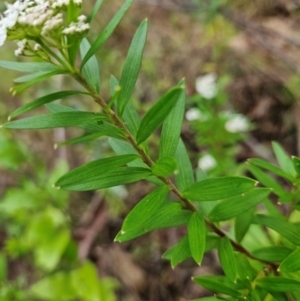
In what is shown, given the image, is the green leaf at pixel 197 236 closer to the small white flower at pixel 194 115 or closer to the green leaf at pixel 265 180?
the green leaf at pixel 265 180

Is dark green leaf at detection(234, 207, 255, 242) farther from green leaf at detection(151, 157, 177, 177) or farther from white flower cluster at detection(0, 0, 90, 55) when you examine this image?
white flower cluster at detection(0, 0, 90, 55)

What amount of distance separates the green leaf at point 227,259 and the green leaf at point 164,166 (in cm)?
24

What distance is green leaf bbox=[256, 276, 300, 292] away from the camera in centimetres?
85

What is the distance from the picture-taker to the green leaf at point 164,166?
0.81 meters

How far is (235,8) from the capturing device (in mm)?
3229

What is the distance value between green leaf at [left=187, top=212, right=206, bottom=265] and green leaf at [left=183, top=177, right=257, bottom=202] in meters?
0.05

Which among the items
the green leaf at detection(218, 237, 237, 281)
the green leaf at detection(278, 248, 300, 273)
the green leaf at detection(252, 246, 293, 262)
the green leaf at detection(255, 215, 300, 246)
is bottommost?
the green leaf at detection(252, 246, 293, 262)

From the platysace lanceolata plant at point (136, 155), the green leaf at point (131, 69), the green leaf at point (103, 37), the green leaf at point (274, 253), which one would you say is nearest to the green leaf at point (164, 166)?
the platysace lanceolata plant at point (136, 155)

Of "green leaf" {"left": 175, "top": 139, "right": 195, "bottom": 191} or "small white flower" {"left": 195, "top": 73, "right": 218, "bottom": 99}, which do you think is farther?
"small white flower" {"left": 195, "top": 73, "right": 218, "bottom": 99}

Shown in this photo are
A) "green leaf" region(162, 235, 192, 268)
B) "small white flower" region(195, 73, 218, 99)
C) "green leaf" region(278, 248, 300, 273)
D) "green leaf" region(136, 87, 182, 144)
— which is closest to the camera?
"green leaf" region(136, 87, 182, 144)

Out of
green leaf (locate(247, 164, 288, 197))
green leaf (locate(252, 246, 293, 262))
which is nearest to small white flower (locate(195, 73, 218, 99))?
green leaf (locate(247, 164, 288, 197))

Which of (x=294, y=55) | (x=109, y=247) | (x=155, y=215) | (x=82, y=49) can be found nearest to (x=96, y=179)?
(x=155, y=215)

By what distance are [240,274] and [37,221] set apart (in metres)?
1.79

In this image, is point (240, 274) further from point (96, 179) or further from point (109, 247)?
point (109, 247)
